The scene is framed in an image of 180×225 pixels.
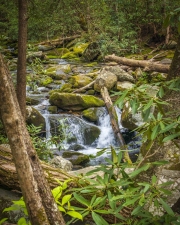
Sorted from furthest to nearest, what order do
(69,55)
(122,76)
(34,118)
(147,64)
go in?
(69,55), (122,76), (34,118), (147,64)

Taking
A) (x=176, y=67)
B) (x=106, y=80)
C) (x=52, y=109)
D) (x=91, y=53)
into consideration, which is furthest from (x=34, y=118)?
(x=91, y=53)

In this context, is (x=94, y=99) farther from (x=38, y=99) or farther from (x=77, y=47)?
(x=77, y=47)

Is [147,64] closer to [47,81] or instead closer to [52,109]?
[52,109]

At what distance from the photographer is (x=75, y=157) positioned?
277 inches

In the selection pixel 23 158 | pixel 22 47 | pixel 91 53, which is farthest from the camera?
pixel 91 53

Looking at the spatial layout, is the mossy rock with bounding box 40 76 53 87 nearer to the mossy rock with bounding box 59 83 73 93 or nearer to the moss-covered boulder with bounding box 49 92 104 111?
the mossy rock with bounding box 59 83 73 93

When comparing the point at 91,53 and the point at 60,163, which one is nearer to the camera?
the point at 60,163

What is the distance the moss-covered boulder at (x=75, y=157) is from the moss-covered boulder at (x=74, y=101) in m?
2.08

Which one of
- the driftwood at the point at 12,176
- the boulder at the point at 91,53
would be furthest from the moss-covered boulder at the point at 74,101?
the boulder at the point at 91,53

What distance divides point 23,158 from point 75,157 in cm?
586

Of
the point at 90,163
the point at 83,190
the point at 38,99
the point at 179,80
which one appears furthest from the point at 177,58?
the point at 38,99

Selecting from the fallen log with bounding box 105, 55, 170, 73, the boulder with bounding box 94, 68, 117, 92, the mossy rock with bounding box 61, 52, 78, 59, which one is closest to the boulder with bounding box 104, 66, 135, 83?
the boulder with bounding box 94, 68, 117, 92

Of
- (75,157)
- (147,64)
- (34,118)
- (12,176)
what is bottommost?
(75,157)

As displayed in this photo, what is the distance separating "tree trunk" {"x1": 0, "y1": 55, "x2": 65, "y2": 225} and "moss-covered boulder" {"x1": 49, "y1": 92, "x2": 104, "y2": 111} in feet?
24.1
